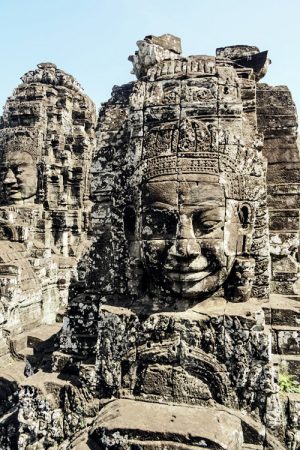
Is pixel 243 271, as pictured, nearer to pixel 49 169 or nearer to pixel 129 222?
pixel 129 222

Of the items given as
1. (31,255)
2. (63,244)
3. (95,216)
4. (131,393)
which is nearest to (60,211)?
(63,244)

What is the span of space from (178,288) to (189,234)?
1.64 feet

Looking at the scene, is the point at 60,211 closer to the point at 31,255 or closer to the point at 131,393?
the point at 31,255

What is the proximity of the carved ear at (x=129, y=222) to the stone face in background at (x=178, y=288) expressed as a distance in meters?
0.02

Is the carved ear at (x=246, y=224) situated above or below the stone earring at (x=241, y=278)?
above

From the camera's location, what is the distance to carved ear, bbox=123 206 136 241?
4004 mm

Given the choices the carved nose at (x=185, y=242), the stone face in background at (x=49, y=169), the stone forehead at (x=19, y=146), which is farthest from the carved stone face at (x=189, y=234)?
the stone forehead at (x=19, y=146)

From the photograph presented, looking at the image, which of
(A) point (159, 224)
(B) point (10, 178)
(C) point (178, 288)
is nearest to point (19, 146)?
(B) point (10, 178)

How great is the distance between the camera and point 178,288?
3574 mm

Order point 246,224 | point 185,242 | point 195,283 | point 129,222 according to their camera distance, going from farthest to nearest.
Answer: point 129,222, point 246,224, point 195,283, point 185,242

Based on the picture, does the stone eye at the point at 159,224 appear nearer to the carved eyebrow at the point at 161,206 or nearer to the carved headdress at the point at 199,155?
the carved eyebrow at the point at 161,206

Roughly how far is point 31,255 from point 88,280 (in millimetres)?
8737

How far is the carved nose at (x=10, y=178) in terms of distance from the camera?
594 inches

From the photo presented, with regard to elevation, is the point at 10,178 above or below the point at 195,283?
above
